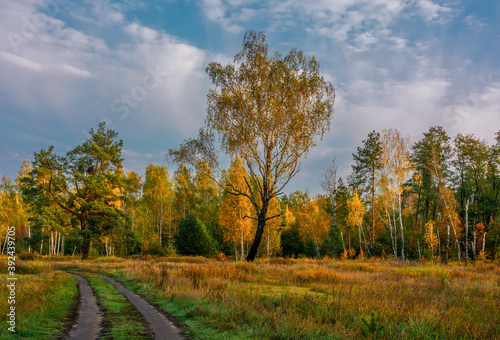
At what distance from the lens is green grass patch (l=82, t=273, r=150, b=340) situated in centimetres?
659

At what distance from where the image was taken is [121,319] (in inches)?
310

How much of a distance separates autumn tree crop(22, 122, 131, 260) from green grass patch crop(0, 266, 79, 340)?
25787 mm

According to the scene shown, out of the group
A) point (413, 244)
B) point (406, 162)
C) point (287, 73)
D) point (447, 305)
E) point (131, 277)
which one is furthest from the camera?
point (413, 244)

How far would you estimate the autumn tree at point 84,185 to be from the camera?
34.5 metres

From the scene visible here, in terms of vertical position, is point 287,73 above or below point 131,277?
above

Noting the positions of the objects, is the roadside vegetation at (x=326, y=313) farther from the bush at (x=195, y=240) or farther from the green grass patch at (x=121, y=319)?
the bush at (x=195, y=240)

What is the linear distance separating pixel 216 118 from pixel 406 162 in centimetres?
2171

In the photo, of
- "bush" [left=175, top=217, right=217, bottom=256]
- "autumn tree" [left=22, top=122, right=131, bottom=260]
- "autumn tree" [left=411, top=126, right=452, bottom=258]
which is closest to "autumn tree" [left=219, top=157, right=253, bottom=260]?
"bush" [left=175, top=217, right=217, bottom=256]

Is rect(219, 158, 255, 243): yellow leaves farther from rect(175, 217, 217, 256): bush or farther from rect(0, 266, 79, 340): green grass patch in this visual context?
rect(0, 266, 79, 340): green grass patch

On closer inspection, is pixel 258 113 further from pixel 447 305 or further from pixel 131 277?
pixel 447 305

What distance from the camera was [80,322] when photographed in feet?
25.2

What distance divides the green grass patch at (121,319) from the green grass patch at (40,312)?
2.88 ft

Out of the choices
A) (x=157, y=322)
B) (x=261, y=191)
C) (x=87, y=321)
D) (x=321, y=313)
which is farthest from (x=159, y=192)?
(x=321, y=313)

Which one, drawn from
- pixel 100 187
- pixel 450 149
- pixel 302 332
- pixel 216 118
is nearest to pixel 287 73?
pixel 216 118
